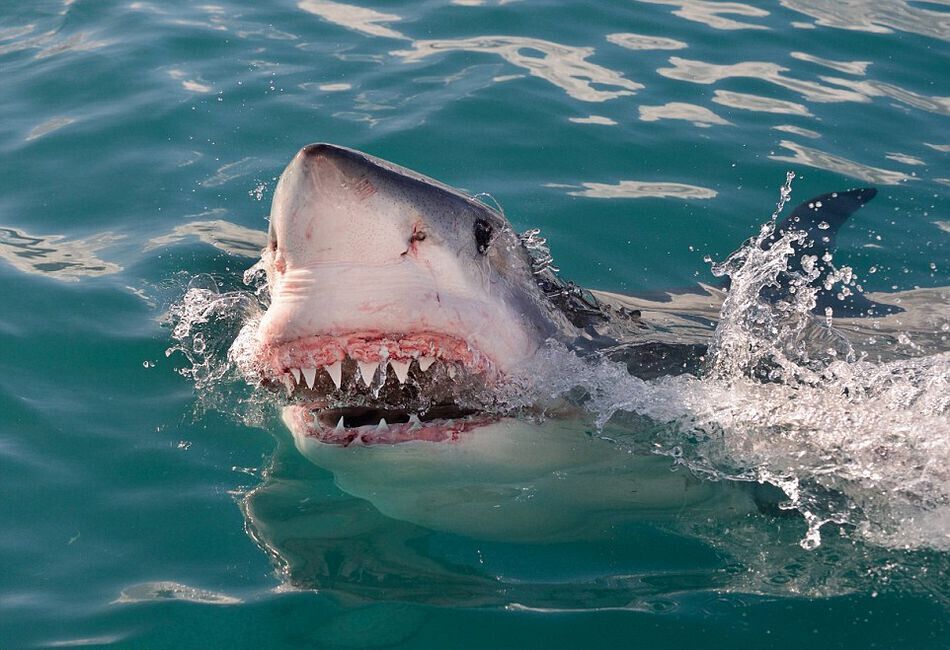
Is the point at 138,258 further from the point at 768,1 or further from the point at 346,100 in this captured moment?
the point at 768,1

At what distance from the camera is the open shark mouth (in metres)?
3.17

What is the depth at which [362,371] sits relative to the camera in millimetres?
3188

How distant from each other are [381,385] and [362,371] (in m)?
0.08

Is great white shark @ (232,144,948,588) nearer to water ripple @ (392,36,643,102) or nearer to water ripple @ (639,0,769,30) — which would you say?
water ripple @ (392,36,643,102)

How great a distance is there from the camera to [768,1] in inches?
365

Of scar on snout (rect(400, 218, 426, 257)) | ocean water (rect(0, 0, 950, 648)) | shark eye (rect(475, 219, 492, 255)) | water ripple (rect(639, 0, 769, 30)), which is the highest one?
water ripple (rect(639, 0, 769, 30))

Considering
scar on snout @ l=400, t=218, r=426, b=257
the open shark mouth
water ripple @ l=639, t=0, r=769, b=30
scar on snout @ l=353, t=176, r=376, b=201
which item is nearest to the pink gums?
the open shark mouth

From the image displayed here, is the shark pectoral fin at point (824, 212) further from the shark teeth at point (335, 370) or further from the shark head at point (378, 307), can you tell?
the shark teeth at point (335, 370)

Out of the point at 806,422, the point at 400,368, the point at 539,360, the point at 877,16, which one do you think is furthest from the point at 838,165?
the point at 400,368

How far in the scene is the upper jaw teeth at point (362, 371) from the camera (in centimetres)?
318

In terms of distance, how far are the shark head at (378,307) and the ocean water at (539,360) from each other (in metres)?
0.16

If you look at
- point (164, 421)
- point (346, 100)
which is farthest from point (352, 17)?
point (164, 421)

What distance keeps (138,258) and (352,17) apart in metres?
3.80

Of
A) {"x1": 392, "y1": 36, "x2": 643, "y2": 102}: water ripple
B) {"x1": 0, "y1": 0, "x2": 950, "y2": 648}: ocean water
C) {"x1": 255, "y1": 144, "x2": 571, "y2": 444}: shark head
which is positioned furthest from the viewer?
{"x1": 392, "y1": 36, "x2": 643, "y2": 102}: water ripple
